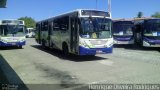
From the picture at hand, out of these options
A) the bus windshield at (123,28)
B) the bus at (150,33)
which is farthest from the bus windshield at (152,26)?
the bus windshield at (123,28)

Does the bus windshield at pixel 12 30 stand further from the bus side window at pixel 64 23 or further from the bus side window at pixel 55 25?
the bus side window at pixel 64 23

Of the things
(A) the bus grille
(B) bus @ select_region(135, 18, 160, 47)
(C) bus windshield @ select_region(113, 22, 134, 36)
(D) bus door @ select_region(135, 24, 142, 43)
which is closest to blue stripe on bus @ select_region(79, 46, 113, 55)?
(A) the bus grille

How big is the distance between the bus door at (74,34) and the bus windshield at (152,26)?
1009cm

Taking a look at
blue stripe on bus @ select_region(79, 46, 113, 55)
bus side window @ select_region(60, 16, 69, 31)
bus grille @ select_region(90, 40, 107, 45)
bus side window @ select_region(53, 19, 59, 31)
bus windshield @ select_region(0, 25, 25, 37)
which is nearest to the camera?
blue stripe on bus @ select_region(79, 46, 113, 55)

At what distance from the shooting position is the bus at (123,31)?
Answer: 96.5 ft

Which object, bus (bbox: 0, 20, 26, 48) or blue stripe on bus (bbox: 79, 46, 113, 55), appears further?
bus (bbox: 0, 20, 26, 48)

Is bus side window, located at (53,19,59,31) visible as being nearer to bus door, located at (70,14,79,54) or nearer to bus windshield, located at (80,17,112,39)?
bus door, located at (70,14,79,54)

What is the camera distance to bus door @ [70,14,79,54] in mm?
17641

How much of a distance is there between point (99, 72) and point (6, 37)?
53.0ft

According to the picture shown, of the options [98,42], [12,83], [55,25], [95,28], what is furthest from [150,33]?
[12,83]

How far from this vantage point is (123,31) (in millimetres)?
29828

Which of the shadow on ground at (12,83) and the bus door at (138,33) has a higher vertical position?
the bus door at (138,33)

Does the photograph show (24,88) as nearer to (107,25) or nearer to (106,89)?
(106,89)

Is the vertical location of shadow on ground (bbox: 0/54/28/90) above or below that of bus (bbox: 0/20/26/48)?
below
